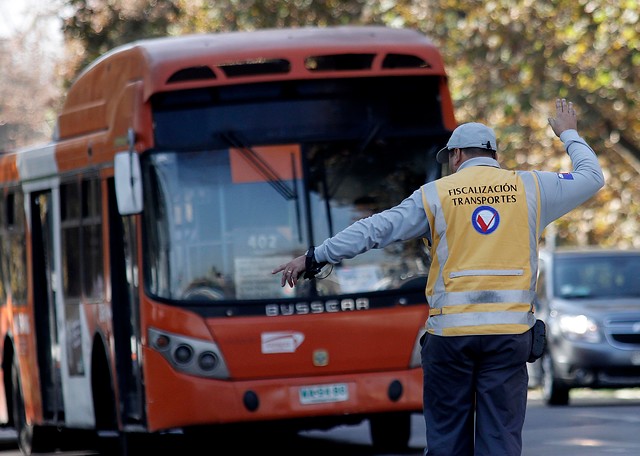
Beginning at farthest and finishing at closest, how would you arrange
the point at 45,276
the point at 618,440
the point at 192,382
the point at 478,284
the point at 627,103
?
1. the point at 627,103
2. the point at 45,276
3. the point at 618,440
4. the point at 192,382
5. the point at 478,284

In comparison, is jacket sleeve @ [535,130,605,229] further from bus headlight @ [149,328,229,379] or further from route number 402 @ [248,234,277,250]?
bus headlight @ [149,328,229,379]

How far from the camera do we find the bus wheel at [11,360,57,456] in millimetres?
14898

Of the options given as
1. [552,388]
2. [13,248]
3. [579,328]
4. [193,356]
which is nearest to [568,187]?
[193,356]

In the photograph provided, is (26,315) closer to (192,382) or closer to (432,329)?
Result: (192,382)

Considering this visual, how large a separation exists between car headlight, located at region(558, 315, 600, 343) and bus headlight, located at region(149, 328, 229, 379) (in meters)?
7.16

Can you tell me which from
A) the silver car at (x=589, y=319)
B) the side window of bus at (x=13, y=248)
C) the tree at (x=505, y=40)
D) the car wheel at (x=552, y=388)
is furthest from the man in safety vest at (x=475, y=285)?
the tree at (x=505, y=40)

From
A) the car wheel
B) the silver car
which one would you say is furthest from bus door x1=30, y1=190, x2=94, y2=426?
the car wheel

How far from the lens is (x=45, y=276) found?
14203 millimetres

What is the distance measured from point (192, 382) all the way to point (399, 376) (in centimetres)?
135

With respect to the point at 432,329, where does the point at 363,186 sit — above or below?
above

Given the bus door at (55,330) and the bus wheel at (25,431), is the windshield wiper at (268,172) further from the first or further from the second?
the bus wheel at (25,431)

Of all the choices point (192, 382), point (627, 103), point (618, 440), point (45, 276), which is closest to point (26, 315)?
point (45, 276)

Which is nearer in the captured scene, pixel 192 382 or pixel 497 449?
pixel 497 449

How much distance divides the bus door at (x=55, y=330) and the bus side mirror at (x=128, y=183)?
2.13m
